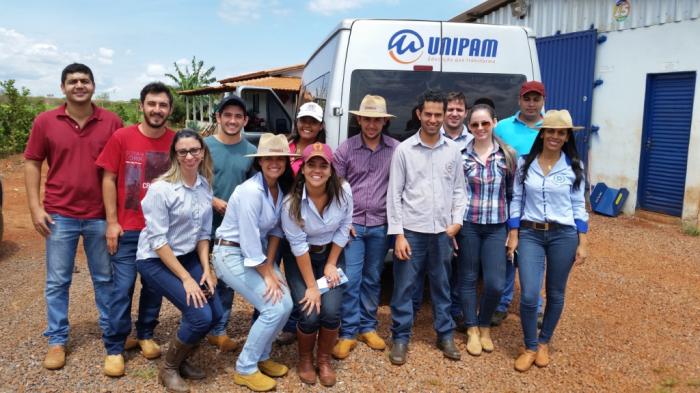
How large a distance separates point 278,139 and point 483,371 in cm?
204

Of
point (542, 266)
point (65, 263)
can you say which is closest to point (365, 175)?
point (542, 266)

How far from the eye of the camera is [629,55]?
881cm

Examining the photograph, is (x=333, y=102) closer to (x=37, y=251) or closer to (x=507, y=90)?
(x=507, y=90)

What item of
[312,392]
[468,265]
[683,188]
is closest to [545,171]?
[468,265]

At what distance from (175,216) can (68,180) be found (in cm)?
80

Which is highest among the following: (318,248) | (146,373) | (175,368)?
(318,248)

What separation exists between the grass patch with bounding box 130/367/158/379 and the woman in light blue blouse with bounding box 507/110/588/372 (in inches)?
93.7

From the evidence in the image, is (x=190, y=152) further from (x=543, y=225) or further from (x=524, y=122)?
(x=524, y=122)

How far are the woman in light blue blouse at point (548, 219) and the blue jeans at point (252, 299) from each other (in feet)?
5.25

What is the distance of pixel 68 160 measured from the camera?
3.42 meters

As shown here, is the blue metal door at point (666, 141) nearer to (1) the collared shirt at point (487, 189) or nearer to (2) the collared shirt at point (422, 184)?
(1) the collared shirt at point (487, 189)

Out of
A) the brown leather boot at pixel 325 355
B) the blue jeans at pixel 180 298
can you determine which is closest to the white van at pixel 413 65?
the brown leather boot at pixel 325 355

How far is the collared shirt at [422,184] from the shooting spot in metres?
3.51

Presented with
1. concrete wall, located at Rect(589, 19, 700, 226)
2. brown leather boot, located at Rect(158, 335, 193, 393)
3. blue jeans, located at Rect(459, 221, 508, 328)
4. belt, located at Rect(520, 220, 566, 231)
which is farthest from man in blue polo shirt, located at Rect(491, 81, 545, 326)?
concrete wall, located at Rect(589, 19, 700, 226)
